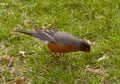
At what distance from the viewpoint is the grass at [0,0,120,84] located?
5441 millimetres

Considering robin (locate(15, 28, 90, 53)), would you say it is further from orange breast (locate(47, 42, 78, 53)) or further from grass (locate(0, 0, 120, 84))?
A: grass (locate(0, 0, 120, 84))

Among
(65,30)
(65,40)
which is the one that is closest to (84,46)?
(65,40)

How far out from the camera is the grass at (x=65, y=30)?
5441 millimetres

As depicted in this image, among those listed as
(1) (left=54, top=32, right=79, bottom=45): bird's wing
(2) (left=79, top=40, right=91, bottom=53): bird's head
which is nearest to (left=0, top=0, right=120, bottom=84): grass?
(2) (left=79, top=40, right=91, bottom=53): bird's head

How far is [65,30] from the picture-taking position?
6.46 m

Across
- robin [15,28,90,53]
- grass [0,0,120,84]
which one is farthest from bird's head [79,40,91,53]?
grass [0,0,120,84]

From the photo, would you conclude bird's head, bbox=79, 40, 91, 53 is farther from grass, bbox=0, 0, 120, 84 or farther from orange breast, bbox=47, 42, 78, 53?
grass, bbox=0, 0, 120, 84

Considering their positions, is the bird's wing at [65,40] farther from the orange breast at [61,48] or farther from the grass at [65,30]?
the grass at [65,30]

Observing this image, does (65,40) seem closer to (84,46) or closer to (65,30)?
(84,46)

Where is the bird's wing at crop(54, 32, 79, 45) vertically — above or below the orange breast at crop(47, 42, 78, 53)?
above

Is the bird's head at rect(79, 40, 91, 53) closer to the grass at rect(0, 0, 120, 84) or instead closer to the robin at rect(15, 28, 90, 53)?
the robin at rect(15, 28, 90, 53)

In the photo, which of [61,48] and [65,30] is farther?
[65,30]

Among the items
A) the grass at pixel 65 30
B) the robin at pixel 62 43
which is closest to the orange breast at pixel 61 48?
the robin at pixel 62 43

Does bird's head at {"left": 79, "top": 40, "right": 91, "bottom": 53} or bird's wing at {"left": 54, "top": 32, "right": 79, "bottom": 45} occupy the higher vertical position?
bird's wing at {"left": 54, "top": 32, "right": 79, "bottom": 45}
